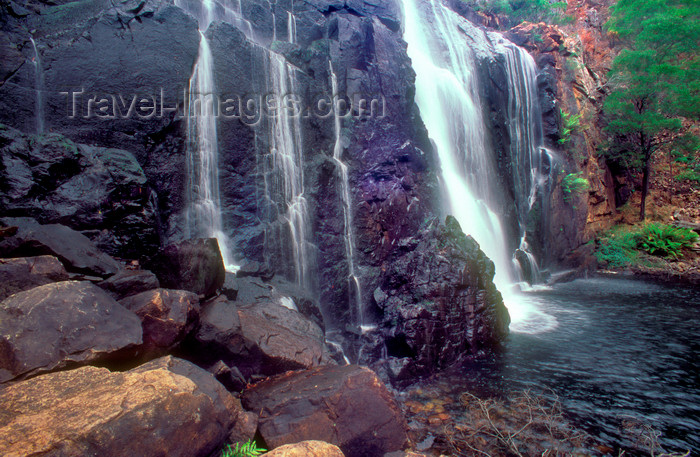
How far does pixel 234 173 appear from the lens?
363 inches

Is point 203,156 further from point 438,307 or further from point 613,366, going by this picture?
point 613,366

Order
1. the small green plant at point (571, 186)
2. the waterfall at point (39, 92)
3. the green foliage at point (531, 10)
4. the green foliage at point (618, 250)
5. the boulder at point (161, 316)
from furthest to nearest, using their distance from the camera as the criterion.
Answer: the green foliage at point (531, 10), the green foliage at point (618, 250), the small green plant at point (571, 186), the waterfall at point (39, 92), the boulder at point (161, 316)

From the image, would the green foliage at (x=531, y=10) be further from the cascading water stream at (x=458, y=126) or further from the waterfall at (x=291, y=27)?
the waterfall at (x=291, y=27)

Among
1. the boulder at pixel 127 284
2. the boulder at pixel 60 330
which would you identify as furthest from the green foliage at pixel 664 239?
the boulder at pixel 60 330

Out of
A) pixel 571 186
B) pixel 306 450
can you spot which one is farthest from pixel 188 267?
pixel 571 186

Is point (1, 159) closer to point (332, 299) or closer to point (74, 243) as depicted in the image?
point (74, 243)

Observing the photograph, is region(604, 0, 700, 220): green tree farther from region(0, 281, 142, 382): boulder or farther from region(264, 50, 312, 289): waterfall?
region(0, 281, 142, 382): boulder

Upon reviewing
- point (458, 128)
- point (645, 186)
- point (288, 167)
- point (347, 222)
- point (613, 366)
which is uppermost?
point (458, 128)

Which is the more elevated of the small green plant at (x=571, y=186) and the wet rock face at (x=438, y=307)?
the small green plant at (x=571, y=186)

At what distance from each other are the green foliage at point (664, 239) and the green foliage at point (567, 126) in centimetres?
544

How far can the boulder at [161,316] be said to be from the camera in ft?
11.2

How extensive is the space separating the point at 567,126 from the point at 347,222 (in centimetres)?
1223

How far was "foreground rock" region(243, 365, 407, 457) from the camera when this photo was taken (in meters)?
3.14

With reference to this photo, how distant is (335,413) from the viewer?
3.33m
